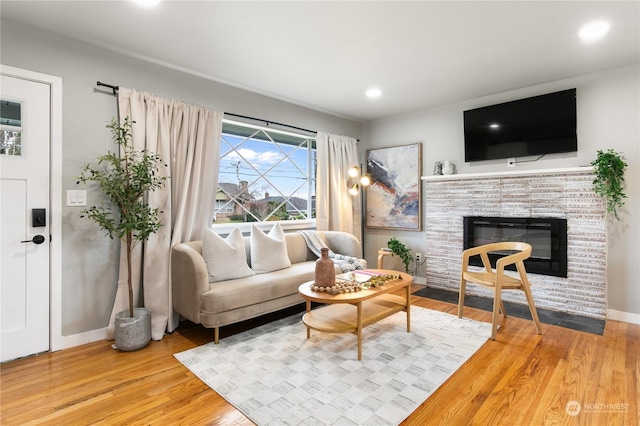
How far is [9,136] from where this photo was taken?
7.65ft

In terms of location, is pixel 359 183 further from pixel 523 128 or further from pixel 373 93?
pixel 523 128

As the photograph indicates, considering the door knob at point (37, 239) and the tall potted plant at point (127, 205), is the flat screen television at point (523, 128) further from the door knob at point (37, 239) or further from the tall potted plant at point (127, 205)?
the door knob at point (37, 239)

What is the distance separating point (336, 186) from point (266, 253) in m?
1.70

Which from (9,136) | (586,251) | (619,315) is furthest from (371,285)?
(9,136)

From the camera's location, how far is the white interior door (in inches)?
90.6

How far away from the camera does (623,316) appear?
311 centimetres

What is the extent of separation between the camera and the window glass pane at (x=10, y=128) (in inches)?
90.7

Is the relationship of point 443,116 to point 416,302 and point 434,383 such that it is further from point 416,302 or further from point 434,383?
point 434,383

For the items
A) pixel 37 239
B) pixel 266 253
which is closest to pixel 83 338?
pixel 37 239

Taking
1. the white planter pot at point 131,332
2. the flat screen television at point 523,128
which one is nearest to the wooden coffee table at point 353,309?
the white planter pot at point 131,332

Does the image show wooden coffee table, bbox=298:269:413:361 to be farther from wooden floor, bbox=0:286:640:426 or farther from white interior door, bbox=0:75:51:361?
white interior door, bbox=0:75:51:361

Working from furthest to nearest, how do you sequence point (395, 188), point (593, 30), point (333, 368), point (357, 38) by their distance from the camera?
point (395, 188)
point (357, 38)
point (593, 30)
point (333, 368)

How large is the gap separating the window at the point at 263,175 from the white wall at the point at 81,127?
3.59 feet

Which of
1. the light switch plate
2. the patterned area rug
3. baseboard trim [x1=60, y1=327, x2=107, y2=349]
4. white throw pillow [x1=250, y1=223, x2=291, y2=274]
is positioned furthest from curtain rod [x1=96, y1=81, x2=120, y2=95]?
the patterned area rug
